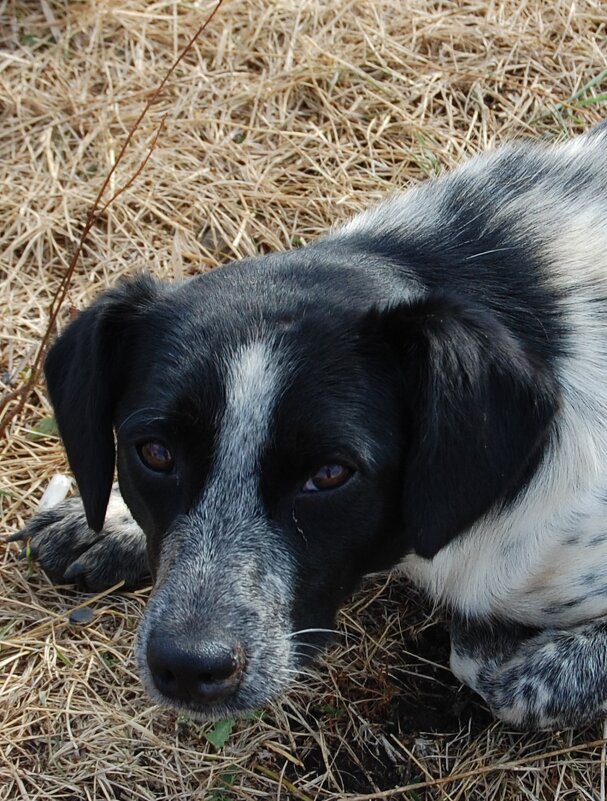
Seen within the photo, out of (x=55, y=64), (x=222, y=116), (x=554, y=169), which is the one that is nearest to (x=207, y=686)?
(x=554, y=169)

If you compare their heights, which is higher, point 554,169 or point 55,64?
point 554,169

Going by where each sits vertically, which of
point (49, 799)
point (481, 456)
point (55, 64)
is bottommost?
point (49, 799)

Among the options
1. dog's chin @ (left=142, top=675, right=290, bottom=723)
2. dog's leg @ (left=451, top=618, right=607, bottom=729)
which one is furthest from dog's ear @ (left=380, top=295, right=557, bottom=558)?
dog's leg @ (left=451, top=618, right=607, bottom=729)

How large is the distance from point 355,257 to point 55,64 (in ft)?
10.0

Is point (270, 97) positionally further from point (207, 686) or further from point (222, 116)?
point (207, 686)

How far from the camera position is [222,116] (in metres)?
5.39

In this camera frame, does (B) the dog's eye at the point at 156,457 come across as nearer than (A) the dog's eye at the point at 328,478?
No

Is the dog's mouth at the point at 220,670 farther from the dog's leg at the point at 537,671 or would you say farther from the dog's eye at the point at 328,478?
the dog's leg at the point at 537,671

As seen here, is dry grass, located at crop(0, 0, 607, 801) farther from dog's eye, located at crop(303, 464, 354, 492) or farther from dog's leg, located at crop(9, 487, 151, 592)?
dog's eye, located at crop(303, 464, 354, 492)

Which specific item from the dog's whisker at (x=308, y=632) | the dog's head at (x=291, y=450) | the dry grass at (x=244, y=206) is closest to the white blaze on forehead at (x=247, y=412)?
the dog's head at (x=291, y=450)

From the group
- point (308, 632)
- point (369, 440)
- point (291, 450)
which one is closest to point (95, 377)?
point (291, 450)

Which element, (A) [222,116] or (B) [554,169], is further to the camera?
(A) [222,116]

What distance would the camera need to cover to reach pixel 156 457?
113 inches

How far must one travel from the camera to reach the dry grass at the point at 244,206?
3365mm
